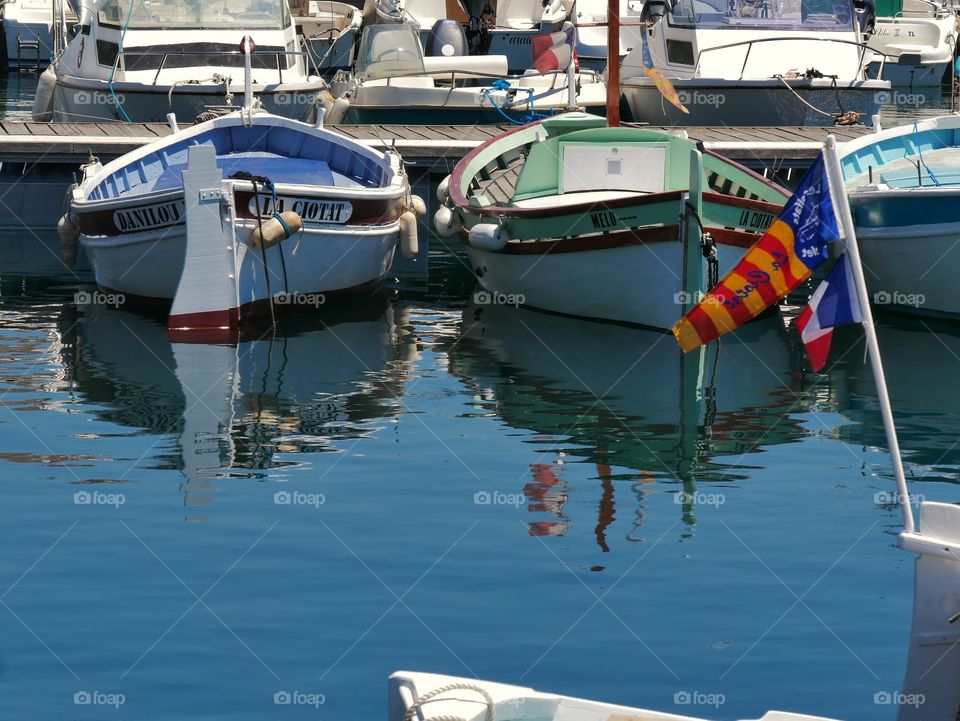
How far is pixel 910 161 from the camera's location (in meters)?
17.8

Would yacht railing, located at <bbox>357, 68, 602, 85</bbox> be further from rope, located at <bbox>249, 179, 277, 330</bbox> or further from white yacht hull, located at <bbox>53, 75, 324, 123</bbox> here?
rope, located at <bbox>249, 179, 277, 330</bbox>

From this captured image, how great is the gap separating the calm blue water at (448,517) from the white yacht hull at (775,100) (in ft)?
27.6

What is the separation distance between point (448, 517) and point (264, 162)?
896 centimetres

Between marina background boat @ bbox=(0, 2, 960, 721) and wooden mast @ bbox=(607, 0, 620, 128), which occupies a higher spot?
wooden mast @ bbox=(607, 0, 620, 128)

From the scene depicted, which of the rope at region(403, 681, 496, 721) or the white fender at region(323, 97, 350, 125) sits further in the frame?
the white fender at region(323, 97, 350, 125)

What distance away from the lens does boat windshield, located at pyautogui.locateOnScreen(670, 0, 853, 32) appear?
82.7 ft

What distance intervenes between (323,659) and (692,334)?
2.44m

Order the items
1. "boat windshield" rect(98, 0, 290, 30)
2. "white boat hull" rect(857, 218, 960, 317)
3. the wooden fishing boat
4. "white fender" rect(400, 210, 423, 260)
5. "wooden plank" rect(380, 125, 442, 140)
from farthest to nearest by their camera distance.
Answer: "boat windshield" rect(98, 0, 290, 30) < "wooden plank" rect(380, 125, 442, 140) < "white fender" rect(400, 210, 423, 260) < "white boat hull" rect(857, 218, 960, 317) < the wooden fishing boat

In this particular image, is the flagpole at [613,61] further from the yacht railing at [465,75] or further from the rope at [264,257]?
the yacht railing at [465,75]

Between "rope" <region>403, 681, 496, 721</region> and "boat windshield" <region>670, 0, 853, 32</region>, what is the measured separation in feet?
68.9

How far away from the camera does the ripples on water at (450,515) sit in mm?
7664

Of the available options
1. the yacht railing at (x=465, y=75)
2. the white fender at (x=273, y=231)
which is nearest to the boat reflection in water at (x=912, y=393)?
the white fender at (x=273, y=231)

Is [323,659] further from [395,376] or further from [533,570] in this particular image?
[395,376]

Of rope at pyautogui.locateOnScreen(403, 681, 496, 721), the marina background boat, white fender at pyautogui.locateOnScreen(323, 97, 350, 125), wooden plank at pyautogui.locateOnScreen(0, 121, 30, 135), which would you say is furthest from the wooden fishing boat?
rope at pyautogui.locateOnScreen(403, 681, 496, 721)
